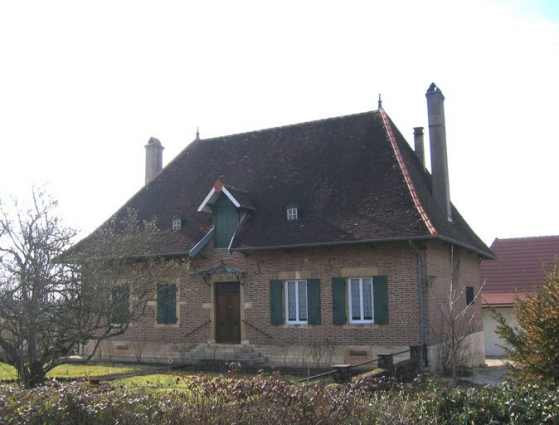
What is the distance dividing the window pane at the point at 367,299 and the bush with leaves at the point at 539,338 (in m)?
7.88

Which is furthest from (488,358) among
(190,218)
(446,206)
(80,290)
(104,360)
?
(80,290)

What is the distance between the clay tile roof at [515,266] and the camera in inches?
1094

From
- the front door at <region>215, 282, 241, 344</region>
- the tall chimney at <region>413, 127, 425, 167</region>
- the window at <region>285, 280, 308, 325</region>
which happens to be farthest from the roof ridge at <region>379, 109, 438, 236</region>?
the front door at <region>215, 282, 241, 344</region>

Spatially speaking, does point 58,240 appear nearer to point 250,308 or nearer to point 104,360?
point 250,308

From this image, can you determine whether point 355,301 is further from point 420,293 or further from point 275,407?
point 275,407

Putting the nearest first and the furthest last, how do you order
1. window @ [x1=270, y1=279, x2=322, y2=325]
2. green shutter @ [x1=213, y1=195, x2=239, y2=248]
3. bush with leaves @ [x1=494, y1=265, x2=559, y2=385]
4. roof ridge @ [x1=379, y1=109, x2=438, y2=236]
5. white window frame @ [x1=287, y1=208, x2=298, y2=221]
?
bush with leaves @ [x1=494, y1=265, x2=559, y2=385]
roof ridge @ [x1=379, y1=109, x2=438, y2=236]
window @ [x1=270, y1=279, x2=322, y2=325]
white window frame @ [x1=287, y1=208, x2=298, y2=221]
green shutter @ [x1=213, y1=195, x2=239, y2=248]

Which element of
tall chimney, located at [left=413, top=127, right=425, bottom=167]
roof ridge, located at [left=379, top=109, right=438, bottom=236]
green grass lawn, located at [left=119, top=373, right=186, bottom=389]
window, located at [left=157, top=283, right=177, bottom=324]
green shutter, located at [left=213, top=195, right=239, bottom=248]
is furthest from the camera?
tall chimney, located at [left=413, top=127, right=425, bottom=167]

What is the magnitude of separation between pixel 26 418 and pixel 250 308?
489 inches

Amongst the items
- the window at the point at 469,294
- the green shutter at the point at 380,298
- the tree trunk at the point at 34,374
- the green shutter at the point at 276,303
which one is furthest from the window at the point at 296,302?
the tree trunk at the point at 34,374

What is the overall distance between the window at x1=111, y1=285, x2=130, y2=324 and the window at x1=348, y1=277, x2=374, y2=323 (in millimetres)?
7210

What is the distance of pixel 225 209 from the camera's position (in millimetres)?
20609

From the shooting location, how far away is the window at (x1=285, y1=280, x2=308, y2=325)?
19.1m

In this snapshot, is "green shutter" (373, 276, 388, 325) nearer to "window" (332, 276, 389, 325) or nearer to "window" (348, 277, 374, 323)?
"window" (332, 276, 389, 325)

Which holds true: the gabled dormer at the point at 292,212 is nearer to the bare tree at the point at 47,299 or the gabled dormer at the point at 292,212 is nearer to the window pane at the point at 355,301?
the window pane at the point at 355,301
